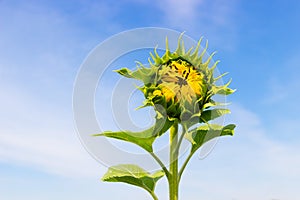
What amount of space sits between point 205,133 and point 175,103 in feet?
1.86

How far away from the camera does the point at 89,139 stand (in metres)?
5.71

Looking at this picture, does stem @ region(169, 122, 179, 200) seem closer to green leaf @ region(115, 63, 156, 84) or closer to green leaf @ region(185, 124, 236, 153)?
green leaf @ region(185, 124, 236, 153)

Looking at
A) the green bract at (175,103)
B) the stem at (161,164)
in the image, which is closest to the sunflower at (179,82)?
the green bract at (175,103)

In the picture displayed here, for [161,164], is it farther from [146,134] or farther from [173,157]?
[146,134]

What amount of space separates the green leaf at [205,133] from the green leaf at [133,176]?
1.65ft

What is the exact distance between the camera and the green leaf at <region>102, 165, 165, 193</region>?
230 inches

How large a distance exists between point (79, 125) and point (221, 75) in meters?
1.62

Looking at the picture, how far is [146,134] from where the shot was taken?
575 cm

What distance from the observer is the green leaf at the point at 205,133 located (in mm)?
5788

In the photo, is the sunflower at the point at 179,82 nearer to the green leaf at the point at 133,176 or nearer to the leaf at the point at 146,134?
the leaf at the point at 146,134

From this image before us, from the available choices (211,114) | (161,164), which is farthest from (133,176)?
(211,114)

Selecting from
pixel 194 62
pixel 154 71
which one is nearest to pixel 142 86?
pixel 154 71

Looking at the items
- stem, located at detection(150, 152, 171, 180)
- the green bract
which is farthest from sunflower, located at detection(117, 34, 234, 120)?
stem, located at detection(150, 152, 171, 180)

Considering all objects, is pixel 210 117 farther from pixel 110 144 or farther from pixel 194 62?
pixel 110 144
